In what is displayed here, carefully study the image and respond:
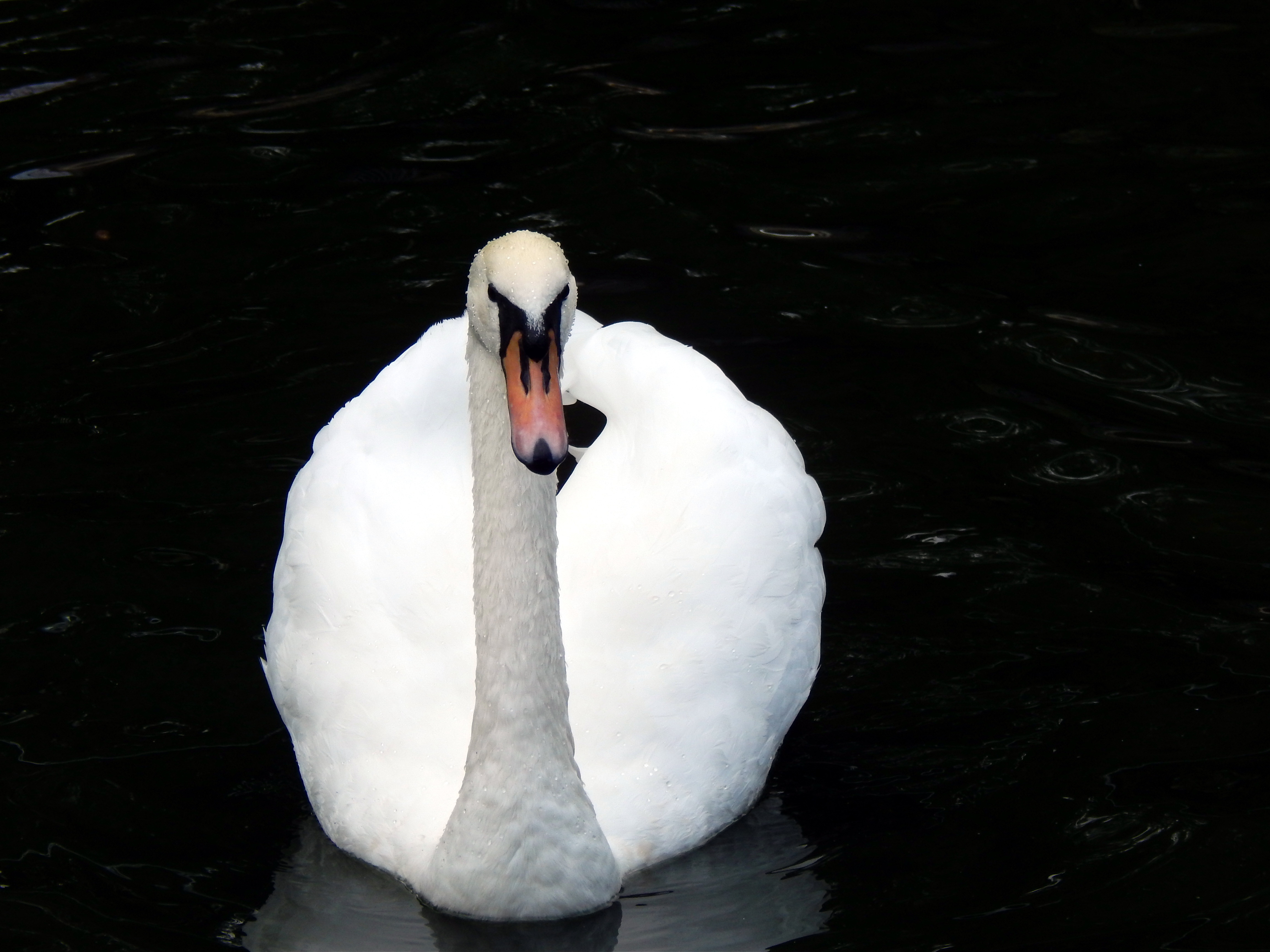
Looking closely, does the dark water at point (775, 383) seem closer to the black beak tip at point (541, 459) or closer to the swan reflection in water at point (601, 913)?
the swan reflection in water at point (601, 913)

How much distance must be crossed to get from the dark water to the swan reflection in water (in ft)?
0.05

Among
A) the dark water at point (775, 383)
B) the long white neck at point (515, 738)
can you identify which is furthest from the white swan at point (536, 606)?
the dark water at point (775, 383)

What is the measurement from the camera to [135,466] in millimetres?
7219

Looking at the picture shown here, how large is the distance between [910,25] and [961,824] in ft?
22.1

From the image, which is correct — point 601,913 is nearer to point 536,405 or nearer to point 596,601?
point 596,601

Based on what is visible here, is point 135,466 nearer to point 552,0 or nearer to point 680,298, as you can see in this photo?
point 680,298

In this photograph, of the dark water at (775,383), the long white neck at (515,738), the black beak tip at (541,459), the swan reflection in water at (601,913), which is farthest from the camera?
the dark water at (775,383)

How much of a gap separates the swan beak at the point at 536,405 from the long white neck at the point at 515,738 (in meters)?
0.48

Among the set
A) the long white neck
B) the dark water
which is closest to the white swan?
the long white neck

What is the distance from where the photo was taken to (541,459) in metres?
4.04

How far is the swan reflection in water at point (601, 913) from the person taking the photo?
16.2ft

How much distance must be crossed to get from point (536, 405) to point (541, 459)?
5.9 inches

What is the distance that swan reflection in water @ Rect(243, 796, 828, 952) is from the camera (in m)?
4.93

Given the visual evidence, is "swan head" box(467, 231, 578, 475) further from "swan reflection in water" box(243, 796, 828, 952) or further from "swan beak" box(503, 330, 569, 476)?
"swan reflection in water" box(243, 796, 828, 952)
